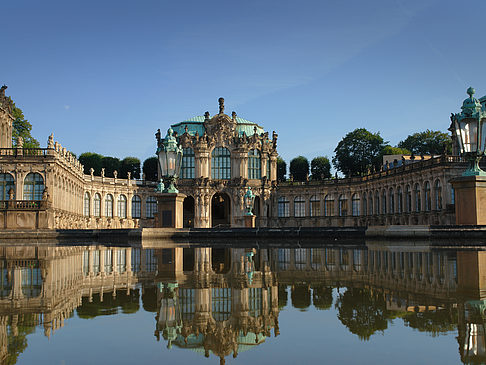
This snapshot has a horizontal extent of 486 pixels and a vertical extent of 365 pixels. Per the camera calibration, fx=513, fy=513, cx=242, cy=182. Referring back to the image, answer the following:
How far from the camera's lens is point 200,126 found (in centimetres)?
7819

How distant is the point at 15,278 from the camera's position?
31.2 ft

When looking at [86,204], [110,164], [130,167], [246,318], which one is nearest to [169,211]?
[246,318]

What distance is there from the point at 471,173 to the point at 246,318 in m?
21.4

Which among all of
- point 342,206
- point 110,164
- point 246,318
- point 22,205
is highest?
point 110,164

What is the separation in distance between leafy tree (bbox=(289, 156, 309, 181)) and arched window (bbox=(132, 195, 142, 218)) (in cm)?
3038

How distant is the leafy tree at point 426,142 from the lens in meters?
87.9

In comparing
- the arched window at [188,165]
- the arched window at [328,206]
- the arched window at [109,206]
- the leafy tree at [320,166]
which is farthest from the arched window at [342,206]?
the arched window at [109,206]

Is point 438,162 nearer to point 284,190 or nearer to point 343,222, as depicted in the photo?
point 343,222

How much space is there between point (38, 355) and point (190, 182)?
7022 cm

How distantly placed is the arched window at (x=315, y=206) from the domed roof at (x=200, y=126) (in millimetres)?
13482

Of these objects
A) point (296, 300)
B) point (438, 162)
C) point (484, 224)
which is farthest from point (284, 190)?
point (296, 300)

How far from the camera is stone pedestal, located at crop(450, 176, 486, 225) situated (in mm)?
23031

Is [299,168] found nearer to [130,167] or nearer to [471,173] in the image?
[130,167]

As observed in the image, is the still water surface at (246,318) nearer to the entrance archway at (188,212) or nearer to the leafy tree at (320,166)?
the entrance archway at (188,212)
